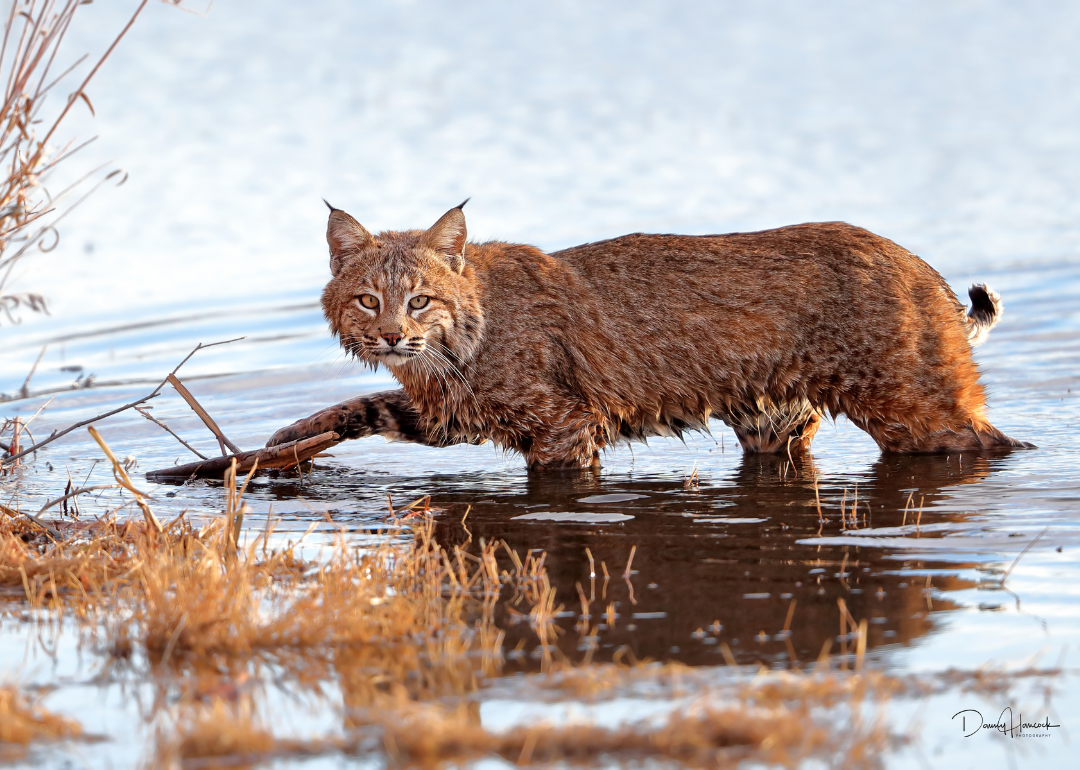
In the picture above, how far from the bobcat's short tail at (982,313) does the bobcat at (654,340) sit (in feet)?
0.05

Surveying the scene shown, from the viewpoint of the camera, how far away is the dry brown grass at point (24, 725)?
3.64 meters

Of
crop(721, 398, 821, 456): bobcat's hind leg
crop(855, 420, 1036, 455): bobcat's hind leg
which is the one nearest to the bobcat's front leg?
crop(721, 398, 821, 456): bobcat's hind leg

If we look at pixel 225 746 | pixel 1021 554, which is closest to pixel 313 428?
pixel 1021 554

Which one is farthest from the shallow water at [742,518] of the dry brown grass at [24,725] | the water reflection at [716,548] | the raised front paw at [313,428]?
the dry brown grass at [24,725]

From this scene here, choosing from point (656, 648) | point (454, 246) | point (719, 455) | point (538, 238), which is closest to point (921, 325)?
point (719, 455)

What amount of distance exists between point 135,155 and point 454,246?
13.8 m

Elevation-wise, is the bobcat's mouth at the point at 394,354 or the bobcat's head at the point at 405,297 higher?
the bobcat's head at the point at 405,297

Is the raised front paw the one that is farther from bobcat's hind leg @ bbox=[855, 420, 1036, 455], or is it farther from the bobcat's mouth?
bobcat's hind leg @ bbox=[855, 420, 1036, 455]

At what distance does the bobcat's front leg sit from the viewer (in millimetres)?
8211

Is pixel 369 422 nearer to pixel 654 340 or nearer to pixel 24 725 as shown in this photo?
pixel 654 340

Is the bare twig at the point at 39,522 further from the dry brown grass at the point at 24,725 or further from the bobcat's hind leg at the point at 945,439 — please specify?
the bobcat's hind leg at the point at 945,439

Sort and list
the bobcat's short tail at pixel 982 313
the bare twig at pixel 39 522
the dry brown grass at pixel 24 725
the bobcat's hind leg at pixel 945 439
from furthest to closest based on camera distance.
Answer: the bobcat's short tail at pixel 982 313 < the bobcat's hind leg at pixel 945 439 < the bare twig at pixel 39 522 < the dry brown grass at pixel 24 725

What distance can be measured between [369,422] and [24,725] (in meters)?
4.69

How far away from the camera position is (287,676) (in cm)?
421
